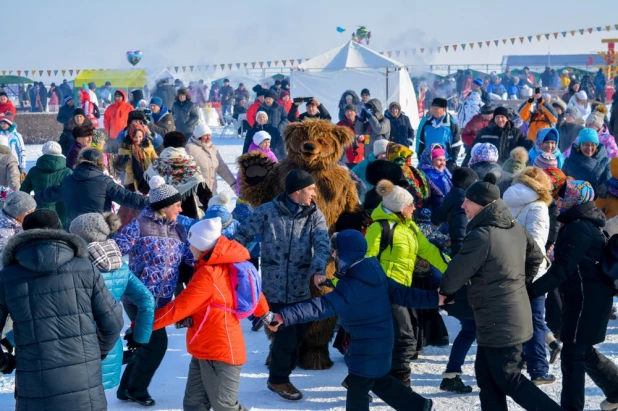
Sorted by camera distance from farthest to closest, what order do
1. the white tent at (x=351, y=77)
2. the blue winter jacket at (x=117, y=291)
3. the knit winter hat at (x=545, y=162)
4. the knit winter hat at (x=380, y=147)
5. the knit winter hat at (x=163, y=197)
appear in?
the white tent at (x=351, y=77) → the knit winter hat at (x=380, y=147) → the knit winter hat at (x=545, y=162) → the knit winter hat at (x=163, y=197) → the blue winter jacket at (x=117, y=291)

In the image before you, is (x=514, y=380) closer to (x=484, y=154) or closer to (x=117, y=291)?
(x=117, y=291)

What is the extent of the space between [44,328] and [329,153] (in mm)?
2765

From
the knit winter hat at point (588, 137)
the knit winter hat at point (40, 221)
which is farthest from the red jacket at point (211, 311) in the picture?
the knit winter hat at point (588, 137)

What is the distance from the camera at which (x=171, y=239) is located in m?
4.84

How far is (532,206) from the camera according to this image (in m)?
5.13

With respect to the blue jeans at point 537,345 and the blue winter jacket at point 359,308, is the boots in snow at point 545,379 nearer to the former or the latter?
the blue jeans at point 537,345

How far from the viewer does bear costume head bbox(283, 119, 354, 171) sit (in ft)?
18.6

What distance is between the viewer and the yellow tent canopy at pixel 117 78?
3338 centimetres

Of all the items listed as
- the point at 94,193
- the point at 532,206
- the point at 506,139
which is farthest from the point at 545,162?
the point at 94,193

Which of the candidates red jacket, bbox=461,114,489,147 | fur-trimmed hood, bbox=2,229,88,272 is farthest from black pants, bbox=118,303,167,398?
red jacket, bbox=461,114,489,147

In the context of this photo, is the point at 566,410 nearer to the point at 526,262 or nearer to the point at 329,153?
the point at 526,262

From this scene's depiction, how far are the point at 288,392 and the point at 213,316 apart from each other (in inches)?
47.8

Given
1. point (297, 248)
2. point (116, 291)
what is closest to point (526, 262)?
point (297, 248)

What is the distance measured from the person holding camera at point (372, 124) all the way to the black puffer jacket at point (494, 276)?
300 inches
